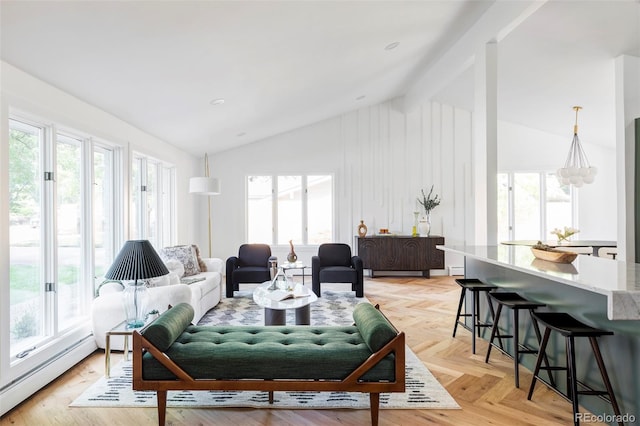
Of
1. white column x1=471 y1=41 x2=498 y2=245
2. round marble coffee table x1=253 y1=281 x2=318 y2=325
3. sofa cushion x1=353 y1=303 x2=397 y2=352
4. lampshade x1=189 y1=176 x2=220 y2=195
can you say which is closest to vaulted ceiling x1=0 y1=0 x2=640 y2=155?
white column x1=471 y1=41 x2=498 y2=245

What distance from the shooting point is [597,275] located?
219cm

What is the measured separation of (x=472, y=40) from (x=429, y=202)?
3.51m

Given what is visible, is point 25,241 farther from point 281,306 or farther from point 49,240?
point 281,306

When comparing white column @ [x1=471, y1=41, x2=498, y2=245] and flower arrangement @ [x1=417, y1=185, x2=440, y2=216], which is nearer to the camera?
white column @ [x1=471, y1=41, x2=498, y2=245]

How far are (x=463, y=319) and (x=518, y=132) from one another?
4731 millimetres

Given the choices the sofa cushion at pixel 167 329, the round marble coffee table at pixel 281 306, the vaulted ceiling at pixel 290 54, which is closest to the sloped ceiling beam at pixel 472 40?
the vaulted ceiling at pixel 290 54

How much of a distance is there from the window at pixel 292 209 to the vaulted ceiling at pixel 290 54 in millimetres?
1472

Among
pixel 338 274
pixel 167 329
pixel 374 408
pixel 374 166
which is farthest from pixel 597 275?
pixel 374 166

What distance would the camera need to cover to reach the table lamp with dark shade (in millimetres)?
2867

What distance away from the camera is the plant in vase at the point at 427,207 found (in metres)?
7.29

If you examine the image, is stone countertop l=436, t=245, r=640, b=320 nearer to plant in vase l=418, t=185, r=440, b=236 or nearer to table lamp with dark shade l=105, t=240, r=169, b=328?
table lamp with dark shade l=105, t=240, r=169, b=328

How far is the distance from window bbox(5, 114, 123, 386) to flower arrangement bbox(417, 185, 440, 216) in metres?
5.65

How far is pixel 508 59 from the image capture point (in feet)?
16.1

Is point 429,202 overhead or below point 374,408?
overhead
